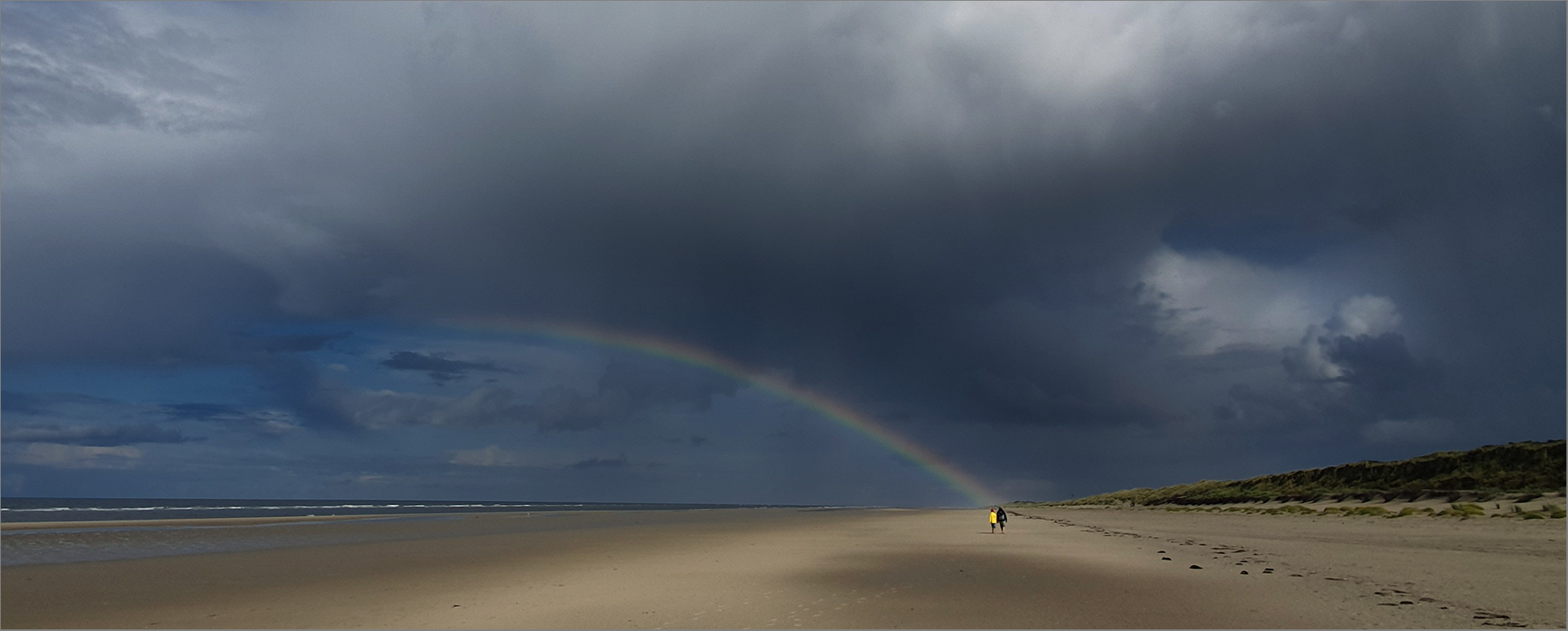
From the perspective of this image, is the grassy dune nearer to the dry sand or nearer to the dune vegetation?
the dune vegetation

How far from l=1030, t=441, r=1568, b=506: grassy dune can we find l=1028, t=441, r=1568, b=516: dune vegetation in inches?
1.4

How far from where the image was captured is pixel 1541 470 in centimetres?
4972

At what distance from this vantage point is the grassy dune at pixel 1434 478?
4789 cm

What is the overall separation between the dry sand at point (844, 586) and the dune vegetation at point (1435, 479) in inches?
886

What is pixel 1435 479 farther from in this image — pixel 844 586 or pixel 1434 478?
pixel 844 586

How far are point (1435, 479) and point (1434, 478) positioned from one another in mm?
617

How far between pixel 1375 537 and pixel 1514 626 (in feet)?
68.9

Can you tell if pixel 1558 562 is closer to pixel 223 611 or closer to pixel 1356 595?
pixel 1356 595

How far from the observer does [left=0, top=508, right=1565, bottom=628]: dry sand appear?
13148mm

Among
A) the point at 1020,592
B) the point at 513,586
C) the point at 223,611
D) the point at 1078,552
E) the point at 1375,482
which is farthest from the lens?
the point at 1375,482

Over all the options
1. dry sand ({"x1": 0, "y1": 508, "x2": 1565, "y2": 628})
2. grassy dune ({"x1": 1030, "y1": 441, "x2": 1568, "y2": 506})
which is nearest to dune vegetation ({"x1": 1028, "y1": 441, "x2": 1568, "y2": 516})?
grassy dune ({"x1": 1030, "y1": 441, "x2": 1568, "y2": 506})

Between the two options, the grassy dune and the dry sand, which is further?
the grassy dune

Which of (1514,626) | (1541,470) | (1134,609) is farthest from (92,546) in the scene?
(1541,470)

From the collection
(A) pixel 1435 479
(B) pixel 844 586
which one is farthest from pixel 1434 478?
(B) pixel 844 586
